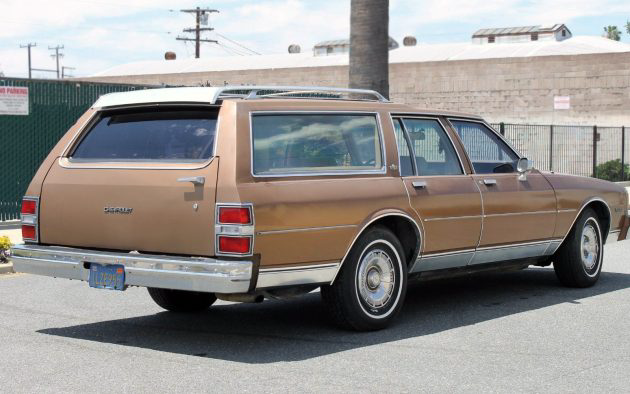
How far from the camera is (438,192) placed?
28.5 feet

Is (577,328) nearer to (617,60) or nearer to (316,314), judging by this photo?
(316,314)

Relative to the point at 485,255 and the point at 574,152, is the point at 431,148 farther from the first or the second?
the point at 574,152

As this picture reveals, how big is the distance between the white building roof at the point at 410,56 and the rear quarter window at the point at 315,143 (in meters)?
42.1

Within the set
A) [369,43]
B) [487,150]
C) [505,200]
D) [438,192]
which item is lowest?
[505,200]

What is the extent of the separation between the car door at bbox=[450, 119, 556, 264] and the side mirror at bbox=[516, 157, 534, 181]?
1 centimetres

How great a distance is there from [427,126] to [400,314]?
1.68 m

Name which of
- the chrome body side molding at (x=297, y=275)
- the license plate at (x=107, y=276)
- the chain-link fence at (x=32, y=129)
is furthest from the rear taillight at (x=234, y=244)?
the chain-link fence at (x=32, y=129)

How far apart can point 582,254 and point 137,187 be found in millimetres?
5111

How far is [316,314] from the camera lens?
29.7 ft

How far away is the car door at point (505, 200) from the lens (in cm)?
923

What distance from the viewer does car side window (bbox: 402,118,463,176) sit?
884 cm

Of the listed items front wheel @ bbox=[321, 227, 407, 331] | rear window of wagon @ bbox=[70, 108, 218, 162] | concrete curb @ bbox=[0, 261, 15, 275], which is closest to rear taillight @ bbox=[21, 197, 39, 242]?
rear window of wagon @ bbox=[70, 108, 218, 162]

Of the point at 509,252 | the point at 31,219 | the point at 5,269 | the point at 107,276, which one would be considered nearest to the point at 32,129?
the point at 5,269

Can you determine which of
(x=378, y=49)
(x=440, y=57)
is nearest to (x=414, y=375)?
(x=378, y=49)
